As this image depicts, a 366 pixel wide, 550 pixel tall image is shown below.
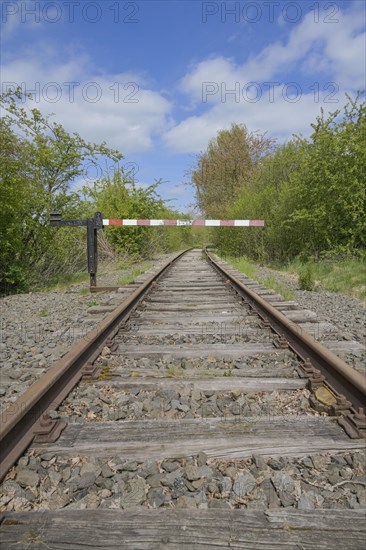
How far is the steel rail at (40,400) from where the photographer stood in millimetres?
1814

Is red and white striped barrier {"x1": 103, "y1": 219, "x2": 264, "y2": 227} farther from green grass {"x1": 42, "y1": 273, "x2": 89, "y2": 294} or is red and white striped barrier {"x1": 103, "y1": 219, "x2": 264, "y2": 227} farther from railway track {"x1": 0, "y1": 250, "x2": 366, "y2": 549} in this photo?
railway track {"x1": 0, "y1": 250, "x2": 366, "y2": 549}

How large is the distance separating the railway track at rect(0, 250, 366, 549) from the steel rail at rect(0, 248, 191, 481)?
0.01 metres

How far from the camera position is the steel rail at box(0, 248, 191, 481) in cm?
181

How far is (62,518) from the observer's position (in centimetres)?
145

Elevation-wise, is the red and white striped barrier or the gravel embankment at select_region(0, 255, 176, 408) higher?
the red and white striped barrier

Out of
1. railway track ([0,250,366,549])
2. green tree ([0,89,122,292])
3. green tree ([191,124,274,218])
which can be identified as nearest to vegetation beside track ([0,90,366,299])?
green tree ([0,89,122,292])

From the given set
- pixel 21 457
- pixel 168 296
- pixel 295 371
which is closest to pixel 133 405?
pixel 21 457

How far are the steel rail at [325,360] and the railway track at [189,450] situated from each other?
0.5 inches

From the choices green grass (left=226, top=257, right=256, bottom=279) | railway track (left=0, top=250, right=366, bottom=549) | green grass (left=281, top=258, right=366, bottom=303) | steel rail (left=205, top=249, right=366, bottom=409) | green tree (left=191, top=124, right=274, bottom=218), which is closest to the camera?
railway track (left=0, top=250, right=366, bottom=549)

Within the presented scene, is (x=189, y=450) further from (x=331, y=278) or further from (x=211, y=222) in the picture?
(x=211, y=222)

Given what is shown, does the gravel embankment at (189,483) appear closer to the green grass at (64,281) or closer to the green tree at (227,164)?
the green grass at (64,281)

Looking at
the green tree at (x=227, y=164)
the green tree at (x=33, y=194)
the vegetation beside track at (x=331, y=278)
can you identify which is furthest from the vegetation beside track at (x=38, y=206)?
the green tree at (x=227, y=164)

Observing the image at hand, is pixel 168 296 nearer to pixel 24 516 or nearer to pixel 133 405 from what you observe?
pixel 133 405

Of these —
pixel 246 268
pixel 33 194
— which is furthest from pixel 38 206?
pixel 246 268
